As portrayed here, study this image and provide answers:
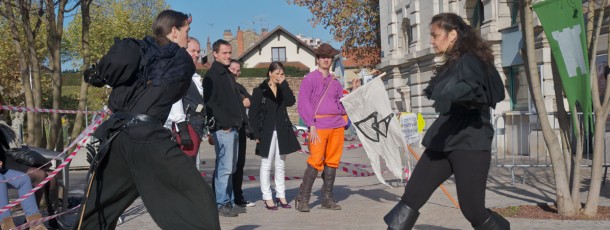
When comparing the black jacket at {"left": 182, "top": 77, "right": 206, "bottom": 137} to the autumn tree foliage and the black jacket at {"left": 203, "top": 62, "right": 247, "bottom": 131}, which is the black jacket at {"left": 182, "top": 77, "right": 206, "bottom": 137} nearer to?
the black jacket at {"left": 203, "top": 62, "right": 247, "bottom": 131}

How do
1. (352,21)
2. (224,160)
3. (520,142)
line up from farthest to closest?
(352,21)
(520,142)
(224,160)

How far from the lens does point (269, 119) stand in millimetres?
9859

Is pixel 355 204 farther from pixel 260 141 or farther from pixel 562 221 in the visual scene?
pixel 562 221

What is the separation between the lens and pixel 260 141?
9836 mm

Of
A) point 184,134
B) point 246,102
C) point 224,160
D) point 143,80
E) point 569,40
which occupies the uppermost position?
point 569,40

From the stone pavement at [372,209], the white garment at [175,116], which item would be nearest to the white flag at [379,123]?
the stone pavement at [372,209]

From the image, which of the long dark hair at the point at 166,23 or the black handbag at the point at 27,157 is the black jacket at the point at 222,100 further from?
the long dark hair at the point at 166,23

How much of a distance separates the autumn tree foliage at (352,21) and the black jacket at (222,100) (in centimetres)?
3176

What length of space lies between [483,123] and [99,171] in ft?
8.17

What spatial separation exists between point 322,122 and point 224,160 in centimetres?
125

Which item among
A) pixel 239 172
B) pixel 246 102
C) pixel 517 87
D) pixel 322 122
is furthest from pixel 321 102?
pixel 517 87

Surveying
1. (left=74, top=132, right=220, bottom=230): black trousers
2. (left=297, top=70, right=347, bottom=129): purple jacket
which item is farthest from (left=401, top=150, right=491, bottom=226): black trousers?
(left=297, top=70, right=347, bottom=129): purple jacket

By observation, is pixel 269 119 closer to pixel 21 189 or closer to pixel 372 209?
pixel 372 209

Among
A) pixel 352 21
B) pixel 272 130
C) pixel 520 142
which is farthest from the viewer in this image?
pixel 352 21
